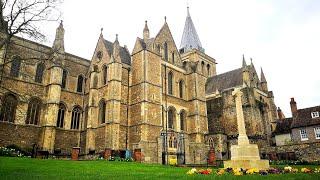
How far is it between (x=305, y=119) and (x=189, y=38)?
99.6 feet

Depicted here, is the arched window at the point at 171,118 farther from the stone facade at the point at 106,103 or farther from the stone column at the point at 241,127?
the stone column at the point at 241,127

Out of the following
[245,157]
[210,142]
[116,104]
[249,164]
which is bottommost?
[249,164]

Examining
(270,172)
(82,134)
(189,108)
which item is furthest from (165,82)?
(270,172)

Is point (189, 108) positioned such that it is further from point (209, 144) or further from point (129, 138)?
point (129, 138)

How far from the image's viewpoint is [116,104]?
2717cm

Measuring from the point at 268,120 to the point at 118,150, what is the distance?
2574cm

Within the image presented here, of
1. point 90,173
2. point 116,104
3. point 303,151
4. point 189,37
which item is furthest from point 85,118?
Result: point 189,37

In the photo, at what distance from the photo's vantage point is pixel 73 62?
33281 mm

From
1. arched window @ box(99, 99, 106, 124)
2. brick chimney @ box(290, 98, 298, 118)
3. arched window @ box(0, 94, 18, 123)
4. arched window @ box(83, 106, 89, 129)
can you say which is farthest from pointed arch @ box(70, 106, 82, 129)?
brick chimney @ box(290, 98, 298, 118)

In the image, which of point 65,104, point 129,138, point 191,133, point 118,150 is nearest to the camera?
point 118,150

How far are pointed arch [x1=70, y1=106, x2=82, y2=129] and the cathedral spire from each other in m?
31.2

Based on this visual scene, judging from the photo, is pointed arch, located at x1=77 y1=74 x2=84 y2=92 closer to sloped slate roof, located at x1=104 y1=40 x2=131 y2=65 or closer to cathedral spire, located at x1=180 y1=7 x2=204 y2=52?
sloped slate roof, located at x1=104 y1=40 x2=131 y2=65

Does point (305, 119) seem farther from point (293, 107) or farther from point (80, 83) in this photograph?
point (80, 83)

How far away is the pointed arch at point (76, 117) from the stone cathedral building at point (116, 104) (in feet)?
0.39
